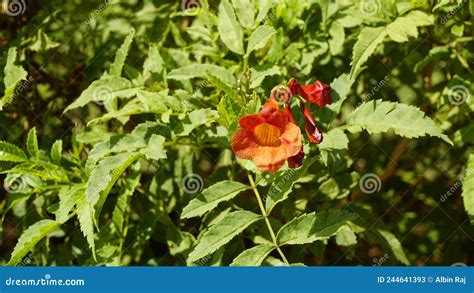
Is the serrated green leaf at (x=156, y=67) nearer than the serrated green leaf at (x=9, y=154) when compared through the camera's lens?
No

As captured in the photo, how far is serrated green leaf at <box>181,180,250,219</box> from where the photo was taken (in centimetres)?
244

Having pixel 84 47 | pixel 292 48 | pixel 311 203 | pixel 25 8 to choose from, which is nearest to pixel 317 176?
pixel 311 203

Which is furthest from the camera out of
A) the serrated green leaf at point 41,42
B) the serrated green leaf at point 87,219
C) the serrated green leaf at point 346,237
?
the serrated green leaf at point 41,42

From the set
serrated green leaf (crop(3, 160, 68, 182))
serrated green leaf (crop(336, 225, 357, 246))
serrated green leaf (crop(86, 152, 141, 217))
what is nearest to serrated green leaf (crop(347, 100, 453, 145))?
serrated green leaf (crop(336, 225, 357, 246))

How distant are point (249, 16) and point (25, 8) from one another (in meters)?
1.53

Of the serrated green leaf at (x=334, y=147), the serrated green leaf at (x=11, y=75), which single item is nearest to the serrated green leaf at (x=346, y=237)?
the serrated green leaf at (x=334, y=147)

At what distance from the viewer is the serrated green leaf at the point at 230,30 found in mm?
2688

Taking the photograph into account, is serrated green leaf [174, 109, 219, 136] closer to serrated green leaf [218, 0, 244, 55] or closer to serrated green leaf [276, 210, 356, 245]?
serrated green leaf [218, 0, 244, 55]

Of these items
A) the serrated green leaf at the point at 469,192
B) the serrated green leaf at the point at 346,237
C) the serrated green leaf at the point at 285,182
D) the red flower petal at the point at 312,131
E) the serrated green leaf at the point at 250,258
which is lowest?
the serrated green leaf at the point at 346,237

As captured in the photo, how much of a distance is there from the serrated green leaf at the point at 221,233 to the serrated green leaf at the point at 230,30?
0.71m

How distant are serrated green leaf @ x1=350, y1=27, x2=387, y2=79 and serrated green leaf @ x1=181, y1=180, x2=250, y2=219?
65 cm

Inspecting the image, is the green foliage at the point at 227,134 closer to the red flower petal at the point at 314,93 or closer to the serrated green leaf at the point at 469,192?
the serrated green leaf at the point at 469,192

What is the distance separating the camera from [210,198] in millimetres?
2492

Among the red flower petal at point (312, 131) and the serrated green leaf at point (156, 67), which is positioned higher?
the serrated green leaf at point (156, 67)
